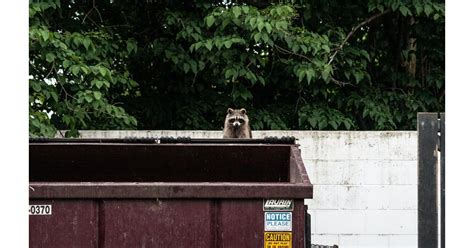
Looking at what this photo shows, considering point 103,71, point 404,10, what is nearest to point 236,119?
point 103,71

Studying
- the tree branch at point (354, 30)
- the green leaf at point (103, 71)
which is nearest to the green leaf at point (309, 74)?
the tree branch at point (354, 30)

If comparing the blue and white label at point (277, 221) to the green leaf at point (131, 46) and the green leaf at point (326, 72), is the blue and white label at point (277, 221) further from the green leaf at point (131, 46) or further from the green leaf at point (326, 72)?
→ the green leaf at point (131, 46)

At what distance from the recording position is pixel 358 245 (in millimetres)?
9641

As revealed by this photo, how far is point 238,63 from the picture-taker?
10.7 m

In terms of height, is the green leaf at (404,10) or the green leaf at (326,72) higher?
the green leaf at (404,10)

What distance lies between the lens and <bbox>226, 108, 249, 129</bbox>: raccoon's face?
1016cm

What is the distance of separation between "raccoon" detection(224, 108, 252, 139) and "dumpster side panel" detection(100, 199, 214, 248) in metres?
5.72

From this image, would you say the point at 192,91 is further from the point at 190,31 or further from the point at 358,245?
the point at 358,245

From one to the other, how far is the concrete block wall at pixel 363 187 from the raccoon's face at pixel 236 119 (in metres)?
0.81

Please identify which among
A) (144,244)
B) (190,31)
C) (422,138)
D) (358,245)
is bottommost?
(358,245)

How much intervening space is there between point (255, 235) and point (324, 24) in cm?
781

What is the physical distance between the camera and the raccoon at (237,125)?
1002 centimetres

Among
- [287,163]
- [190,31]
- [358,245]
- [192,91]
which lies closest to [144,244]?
[287,163]

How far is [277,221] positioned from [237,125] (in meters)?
5.95
